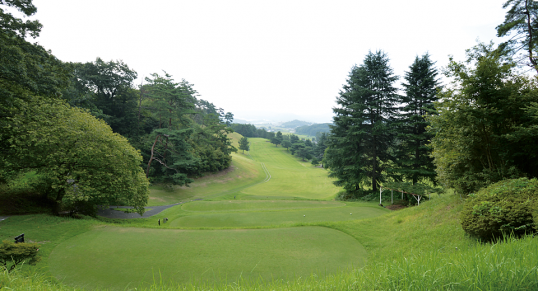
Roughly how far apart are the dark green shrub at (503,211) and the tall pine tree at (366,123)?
15395 mm

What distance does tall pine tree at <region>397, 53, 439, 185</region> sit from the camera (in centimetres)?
2034

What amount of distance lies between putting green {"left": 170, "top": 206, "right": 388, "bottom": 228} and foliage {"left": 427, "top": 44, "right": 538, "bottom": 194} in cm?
683

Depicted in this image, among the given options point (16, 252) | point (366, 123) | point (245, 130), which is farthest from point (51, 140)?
point (245, 130)

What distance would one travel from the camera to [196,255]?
761cm

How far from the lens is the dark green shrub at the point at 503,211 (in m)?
5.22

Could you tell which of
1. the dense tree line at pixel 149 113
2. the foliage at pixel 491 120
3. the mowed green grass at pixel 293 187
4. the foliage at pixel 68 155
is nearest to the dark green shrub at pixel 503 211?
the foliage at pixel 491 120

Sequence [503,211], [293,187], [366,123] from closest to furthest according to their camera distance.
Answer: [503,211] → [366,123] → [293,187]

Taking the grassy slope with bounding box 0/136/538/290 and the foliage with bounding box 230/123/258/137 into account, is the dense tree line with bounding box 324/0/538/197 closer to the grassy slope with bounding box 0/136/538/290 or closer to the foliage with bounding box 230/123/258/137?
the grassy slope with bounding box 0/136/538/290

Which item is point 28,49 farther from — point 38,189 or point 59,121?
point 38,189

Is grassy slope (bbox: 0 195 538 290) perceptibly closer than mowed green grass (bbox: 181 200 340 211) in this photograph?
Yes

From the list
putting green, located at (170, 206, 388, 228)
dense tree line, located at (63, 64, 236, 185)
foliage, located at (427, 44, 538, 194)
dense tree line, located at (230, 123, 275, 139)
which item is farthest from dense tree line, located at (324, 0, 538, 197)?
dense tree line, located at (230, 123, 275, 139)

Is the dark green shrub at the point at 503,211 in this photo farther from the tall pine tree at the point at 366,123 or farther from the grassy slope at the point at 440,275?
the tall pine tree at the point at 366,123

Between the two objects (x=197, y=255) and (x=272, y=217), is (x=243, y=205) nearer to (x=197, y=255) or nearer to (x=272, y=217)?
(x=272, y=217)

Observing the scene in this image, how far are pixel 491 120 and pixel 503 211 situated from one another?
4891mm
